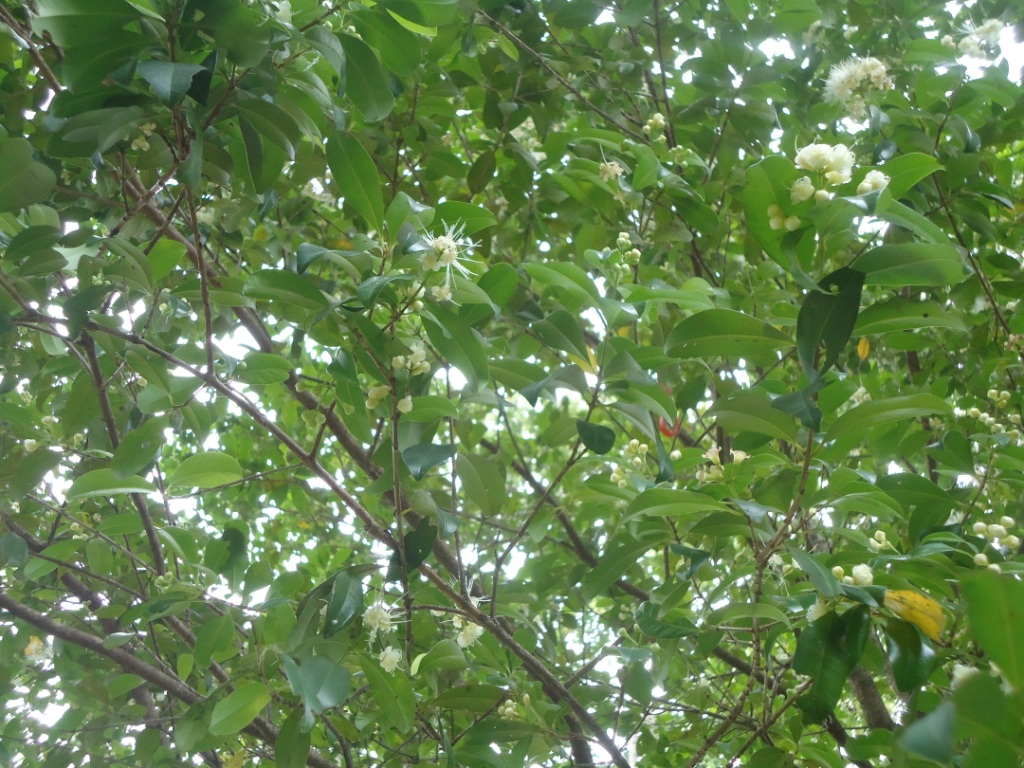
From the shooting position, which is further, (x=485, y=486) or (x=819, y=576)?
(x=485, y=486)

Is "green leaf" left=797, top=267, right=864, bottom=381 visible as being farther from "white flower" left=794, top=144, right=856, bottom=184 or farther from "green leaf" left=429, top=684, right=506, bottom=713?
"green leaf" left=429, top=684, right=506, bottom=713

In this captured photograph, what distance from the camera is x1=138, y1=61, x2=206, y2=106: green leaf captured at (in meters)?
1.00

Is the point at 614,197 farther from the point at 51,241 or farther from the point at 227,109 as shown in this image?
the point at 51,241

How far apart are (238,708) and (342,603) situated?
251 millimetres

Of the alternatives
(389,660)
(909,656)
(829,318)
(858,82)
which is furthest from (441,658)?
(858,82)

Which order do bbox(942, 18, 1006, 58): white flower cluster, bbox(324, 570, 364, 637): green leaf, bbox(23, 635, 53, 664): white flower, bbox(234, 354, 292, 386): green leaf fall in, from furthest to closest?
bbox(23, 635, 53, 664): white flower → bbox(942, 18, 1006, 58): white flower cluster → bbox(234, 354, 292, 386): green leaf → bbox(324, 570, 364, 637): green leaf

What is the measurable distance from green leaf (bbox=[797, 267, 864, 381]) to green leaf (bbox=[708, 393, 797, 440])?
17 cm

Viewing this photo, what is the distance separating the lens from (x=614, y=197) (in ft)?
6.49

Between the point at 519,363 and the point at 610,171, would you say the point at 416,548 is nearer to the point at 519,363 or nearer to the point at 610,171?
the point at 519,363

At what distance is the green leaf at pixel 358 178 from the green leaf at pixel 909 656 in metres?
0.89

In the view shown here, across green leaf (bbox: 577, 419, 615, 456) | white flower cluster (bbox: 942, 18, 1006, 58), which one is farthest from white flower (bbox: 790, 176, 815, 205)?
white flower cluster (bbox: 942, 18, 1006, 58)

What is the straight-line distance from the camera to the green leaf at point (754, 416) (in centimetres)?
116

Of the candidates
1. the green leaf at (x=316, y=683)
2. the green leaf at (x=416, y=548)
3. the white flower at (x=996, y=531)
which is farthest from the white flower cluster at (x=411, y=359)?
the white flower at (x=996, y=531)

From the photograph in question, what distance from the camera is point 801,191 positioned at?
3.51ft
